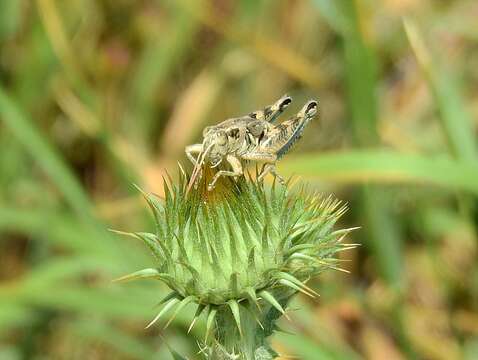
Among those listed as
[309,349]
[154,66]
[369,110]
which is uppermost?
[154,66]

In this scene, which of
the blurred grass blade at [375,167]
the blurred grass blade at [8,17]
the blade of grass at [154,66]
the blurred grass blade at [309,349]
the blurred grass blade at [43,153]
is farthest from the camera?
the blade of grass at [154,66]

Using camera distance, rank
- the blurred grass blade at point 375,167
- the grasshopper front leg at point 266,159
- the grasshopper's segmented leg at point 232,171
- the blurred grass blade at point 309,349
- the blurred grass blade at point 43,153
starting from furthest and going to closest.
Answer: the blurred grass blade at point 43,153, the blurred grass blade at point 375,167, the blurred grass blade at point 309,349, the grasshopper front leg at point 266,159, the grasshopper's segmented leg at point 232,171

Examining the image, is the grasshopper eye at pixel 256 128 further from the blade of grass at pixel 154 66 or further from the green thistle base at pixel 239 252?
the blade of grass at pixel 154 66

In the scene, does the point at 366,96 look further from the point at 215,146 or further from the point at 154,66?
the point at 215,146

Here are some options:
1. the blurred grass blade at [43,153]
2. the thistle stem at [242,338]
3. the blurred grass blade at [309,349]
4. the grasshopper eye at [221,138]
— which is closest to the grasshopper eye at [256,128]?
the grasshopper eye at [221,138]

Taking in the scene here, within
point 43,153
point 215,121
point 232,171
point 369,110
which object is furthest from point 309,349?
point 215,121

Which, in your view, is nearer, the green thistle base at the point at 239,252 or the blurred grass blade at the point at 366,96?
the green thistle base at the point at 239,252

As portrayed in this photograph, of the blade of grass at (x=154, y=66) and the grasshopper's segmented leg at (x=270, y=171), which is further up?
the blade of grass at (x=154, y=66)

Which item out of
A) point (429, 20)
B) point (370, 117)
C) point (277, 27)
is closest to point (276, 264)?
point (370, 117)
